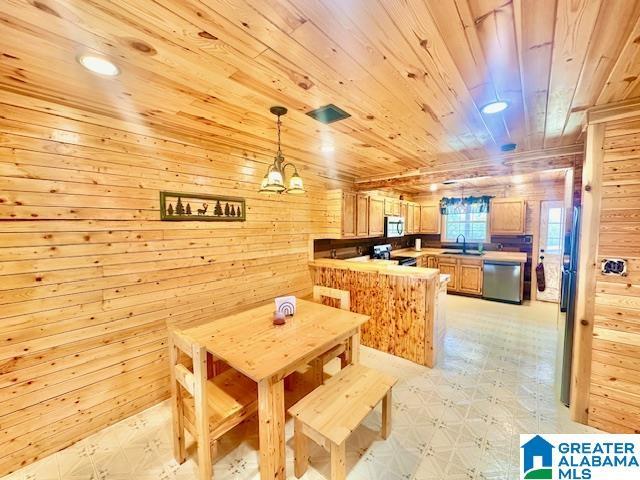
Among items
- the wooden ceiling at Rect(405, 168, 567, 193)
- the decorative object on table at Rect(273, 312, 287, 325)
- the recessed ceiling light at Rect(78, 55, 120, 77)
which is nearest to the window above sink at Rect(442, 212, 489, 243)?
the wooden ceiling at Rect(405, 168, 567, 193)

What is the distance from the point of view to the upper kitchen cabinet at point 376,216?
4.61m

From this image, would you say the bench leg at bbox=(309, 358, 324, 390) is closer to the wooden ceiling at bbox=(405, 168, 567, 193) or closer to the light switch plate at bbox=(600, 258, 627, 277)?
the light switch plate at bbox=(600, 258, 627, 277)

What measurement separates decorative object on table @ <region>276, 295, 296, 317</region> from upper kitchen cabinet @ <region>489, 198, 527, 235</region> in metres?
5.06

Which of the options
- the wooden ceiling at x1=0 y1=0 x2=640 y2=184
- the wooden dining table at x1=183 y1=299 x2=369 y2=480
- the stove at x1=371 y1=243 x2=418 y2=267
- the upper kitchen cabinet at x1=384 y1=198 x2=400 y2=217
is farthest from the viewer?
the stove at x1=371 y1=243 x2=418 y2=267

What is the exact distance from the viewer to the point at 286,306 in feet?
7.88

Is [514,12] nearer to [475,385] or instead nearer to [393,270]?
[393,270]

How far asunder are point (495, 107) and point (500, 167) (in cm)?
162

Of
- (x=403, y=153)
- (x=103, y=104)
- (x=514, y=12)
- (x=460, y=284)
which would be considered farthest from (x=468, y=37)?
(x=460, y=284)

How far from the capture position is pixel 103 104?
1869 mm

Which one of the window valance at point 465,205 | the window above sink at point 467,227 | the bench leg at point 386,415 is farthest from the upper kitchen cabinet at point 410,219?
the bench leg at point 386,415

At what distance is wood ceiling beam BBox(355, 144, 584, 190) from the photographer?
9.08 feet

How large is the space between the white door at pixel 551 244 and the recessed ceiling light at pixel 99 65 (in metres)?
6.49

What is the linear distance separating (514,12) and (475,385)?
9.50 feet

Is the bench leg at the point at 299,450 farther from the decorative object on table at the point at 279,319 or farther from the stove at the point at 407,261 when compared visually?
the stove at the point at 407,261
